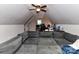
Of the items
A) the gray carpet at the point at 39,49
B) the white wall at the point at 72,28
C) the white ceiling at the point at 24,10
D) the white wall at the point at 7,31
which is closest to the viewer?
the gray carpet at the point at 39,49

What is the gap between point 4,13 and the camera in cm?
517

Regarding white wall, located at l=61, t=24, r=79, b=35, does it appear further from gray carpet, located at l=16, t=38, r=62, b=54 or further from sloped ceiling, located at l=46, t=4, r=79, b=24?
gray carpet, located at l=16, t=38, r=62, b=54

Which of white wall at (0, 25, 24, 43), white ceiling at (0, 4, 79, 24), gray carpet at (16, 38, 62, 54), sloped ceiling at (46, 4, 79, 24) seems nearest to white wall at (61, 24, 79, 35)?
sloped ceiling at (46, 4, 79, 24)

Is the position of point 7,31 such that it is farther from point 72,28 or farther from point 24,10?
point 72,28

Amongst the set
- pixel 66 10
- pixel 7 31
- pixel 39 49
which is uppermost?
pixel 66 10

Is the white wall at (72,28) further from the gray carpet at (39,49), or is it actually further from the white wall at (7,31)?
the gray carpet at (39,49)

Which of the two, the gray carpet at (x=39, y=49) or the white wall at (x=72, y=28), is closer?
the gray carpet at (x=39, y=49)

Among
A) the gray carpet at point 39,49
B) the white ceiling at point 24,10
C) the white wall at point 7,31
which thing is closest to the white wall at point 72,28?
the white ceiling at point 24,10

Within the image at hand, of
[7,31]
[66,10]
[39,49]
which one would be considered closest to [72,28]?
[66,10]
